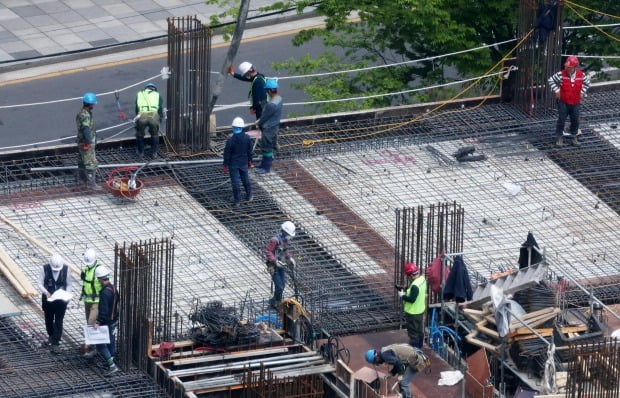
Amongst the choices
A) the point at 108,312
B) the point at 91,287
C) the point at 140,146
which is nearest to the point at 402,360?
the point at 108,312

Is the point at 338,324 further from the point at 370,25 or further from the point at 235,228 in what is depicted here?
the point at 370,25

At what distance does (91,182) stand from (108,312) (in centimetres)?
683

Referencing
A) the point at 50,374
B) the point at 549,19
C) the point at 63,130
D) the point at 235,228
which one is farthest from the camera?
the point at 63,130

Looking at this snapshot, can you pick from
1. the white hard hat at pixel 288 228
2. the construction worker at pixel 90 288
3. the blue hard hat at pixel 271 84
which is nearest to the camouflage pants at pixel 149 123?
the blue hard hat at pixel 271 84

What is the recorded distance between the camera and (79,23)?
65.0 metres

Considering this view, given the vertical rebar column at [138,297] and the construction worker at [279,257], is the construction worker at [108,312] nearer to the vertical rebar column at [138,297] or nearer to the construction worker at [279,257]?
the vertical rebar column at [138,297]

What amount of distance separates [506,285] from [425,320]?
163 centimetres

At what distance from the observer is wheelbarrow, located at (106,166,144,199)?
46.8m

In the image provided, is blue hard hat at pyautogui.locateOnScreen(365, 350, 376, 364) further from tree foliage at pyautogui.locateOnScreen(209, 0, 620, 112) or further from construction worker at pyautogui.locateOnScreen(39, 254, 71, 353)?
tree foliage at pyautogui.locateOnScreen(209, 0, 620, 112)

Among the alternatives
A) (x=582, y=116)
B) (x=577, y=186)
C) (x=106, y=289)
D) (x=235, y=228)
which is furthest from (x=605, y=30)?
(x=106, y=289)


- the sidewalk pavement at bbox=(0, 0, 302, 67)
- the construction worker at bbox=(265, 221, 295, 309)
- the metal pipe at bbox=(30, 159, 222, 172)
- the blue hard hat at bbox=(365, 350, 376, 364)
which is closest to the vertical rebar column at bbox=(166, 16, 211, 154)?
the metal pipe at bbox=(30, 159, 222, 172)

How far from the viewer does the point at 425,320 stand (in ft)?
141

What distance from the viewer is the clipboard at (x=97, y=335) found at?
4081 cm

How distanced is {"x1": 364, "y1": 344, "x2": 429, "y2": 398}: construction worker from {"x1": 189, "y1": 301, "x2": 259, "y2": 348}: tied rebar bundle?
2491mm
